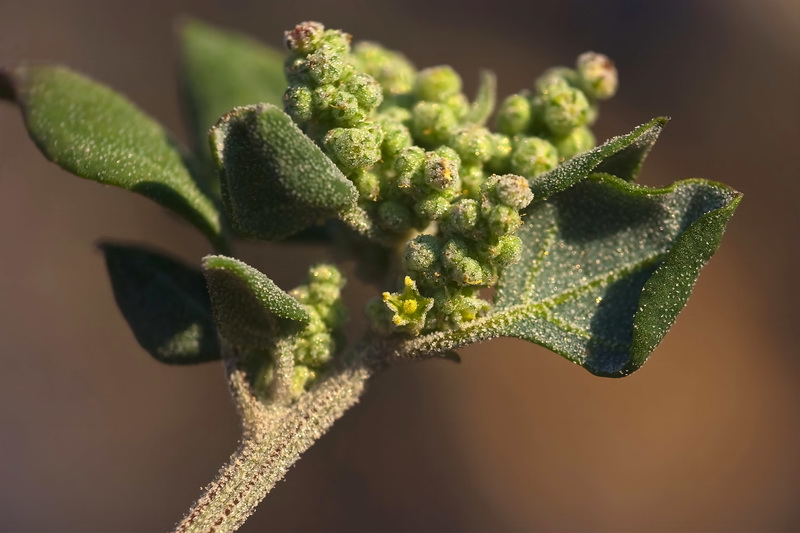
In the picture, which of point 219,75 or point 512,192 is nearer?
point 512,192

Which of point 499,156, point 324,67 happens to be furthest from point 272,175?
point 499,156

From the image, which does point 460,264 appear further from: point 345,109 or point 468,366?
point 468,366

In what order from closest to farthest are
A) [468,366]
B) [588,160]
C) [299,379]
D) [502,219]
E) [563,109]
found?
1. [502,219]
2. [588,160]
3. [299,379]
4. [563,109]
5. [468,366]

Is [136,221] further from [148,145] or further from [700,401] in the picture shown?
[700,401]

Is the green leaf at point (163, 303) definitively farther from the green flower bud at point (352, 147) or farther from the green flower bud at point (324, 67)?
the green flower bud at point (324, 67)

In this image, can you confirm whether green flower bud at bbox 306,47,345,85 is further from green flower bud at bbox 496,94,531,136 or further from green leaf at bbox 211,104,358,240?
green flower bud at bbox 496,94,531,136

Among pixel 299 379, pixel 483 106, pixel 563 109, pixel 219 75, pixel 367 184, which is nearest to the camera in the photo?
pixel 367 184

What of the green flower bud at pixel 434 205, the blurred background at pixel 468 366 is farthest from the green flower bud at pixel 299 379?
the blurred background at pixel 468 366
